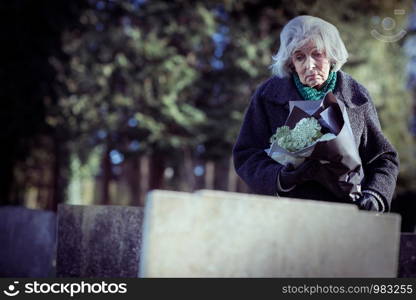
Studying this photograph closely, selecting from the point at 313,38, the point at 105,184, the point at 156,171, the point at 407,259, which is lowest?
the point at 407,259

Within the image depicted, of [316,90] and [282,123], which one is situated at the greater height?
[316,90]

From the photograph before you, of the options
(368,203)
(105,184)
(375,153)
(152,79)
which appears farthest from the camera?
(105,184)

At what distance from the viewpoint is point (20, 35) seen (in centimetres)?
1130

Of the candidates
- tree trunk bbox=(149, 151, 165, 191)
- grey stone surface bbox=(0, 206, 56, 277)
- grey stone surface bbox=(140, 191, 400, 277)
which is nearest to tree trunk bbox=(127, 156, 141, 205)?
tree trunk bbox=(149, 151, 165, 191)

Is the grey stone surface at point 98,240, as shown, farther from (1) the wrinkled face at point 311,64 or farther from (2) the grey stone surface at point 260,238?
(2) the grey stone surface at point 260,238

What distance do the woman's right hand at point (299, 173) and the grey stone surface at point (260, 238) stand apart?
0.54 m

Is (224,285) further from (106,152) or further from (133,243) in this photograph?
(106,152)

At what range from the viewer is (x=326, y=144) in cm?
243

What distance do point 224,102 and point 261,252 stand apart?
1163cm

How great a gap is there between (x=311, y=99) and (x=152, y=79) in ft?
34.5

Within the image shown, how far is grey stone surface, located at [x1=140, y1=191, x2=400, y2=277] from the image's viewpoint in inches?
78.1

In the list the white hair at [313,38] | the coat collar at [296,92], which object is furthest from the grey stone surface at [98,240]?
the white hair at [313,38]

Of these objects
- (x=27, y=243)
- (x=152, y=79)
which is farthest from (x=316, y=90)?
(x=152, y=79)

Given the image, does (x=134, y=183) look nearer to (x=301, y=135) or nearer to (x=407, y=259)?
(x=407, y=259)
